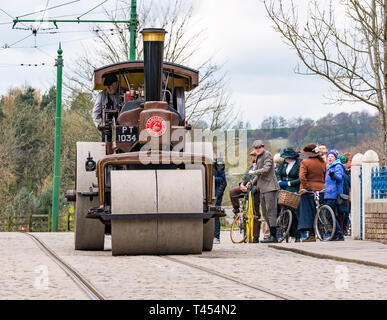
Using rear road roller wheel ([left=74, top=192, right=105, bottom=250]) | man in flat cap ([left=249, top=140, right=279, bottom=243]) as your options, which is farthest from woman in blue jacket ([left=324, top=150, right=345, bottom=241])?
rear road roller wheel ([left=74, top=192, right=105, bottom=250])

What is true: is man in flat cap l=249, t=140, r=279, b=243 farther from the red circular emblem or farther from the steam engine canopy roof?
the red circular emblem

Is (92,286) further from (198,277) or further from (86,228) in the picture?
(86,228)

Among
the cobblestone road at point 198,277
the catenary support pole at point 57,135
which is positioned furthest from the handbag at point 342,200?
the catenary support pole at point 57,135

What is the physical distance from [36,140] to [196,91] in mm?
34585

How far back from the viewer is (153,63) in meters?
11.6

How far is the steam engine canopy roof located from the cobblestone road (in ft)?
8.88

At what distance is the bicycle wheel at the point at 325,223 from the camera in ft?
48.1

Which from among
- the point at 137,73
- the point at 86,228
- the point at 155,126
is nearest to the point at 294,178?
the point at 137,73

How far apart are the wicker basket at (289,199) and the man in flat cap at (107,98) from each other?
3.83 meters

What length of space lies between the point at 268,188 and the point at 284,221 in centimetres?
110

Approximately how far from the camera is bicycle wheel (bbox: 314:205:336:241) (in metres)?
14.7
